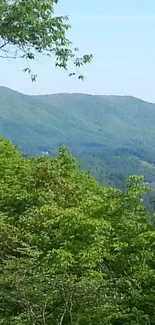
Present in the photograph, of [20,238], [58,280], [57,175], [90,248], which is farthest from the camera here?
[57,175]

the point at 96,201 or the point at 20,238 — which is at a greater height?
the point at 96,201

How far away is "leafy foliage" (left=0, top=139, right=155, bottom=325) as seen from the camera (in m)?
11.1

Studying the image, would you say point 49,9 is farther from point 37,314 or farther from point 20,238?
point 37,314

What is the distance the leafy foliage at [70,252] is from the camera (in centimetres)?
1105

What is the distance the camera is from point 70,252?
1298 centimetres

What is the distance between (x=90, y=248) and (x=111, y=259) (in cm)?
88

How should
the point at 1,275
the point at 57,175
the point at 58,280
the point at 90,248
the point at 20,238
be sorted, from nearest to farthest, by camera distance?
the point at 58,280
the point at 1,275
the point at 90,248
the point at 20,238
the point at 57,175

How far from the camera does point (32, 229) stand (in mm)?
15070

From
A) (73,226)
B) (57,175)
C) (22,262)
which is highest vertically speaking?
(57,175)

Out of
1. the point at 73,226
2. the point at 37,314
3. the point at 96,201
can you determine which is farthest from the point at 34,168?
the point at 37,314

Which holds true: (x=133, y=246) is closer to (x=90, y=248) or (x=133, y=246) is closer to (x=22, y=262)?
(x=90, y=248)

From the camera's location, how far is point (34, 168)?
17656 millimetres

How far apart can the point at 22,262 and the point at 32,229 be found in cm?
310

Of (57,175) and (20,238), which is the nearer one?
(20,238)
